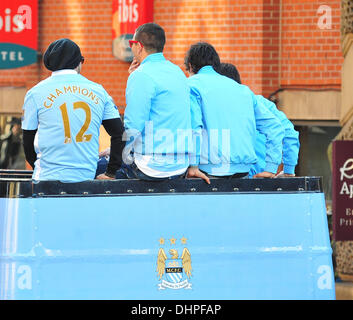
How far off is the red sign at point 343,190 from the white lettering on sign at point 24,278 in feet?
22.6

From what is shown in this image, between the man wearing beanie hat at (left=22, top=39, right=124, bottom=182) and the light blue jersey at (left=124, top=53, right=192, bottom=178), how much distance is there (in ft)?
0.60

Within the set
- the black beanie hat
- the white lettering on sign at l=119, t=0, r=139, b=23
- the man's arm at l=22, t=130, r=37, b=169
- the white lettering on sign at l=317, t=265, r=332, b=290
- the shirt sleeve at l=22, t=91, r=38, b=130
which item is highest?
the white lettering on sign at l=119, t=0, r=139, b=23

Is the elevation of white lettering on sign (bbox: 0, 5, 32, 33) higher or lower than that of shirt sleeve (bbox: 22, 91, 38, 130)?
higher

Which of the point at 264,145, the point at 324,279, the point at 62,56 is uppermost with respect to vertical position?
the point at 62,56

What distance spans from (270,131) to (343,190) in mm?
5229

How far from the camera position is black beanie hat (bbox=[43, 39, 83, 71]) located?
4750mm

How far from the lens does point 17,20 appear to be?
1300 centimetres

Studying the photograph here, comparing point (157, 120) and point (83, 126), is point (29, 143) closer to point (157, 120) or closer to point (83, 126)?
point (83, 126)

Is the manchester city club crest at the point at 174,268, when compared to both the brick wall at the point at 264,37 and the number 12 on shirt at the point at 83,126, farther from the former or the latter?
the brick wall at the point at 264,37

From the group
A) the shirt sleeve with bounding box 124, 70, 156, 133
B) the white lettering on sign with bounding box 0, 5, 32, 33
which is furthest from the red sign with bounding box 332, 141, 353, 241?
the shirt sleeve with bounding box 124, 70, 156, 133

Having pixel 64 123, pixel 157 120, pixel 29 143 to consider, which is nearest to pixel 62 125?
pixel 64 123

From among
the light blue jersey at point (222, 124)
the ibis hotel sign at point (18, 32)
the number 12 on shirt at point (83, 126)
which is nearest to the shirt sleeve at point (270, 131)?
the light blue jersey at point (222, 124)

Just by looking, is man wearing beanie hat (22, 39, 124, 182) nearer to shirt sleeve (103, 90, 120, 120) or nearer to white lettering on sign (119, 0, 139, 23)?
shirt sleeve (103, 90, 120, 120)

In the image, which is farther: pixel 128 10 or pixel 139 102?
pixel 128 10
